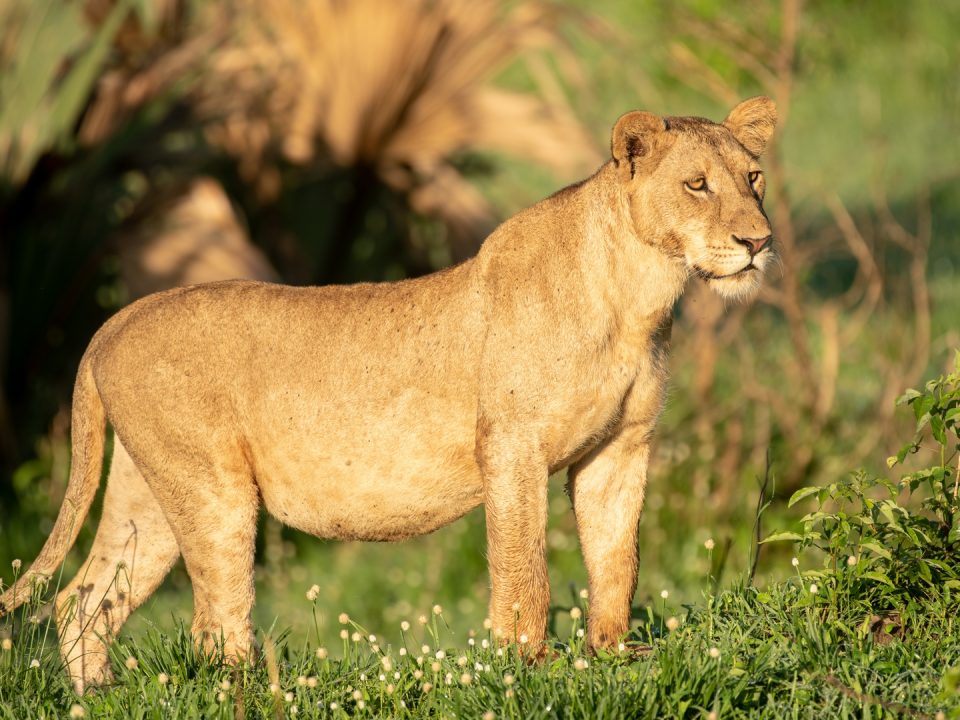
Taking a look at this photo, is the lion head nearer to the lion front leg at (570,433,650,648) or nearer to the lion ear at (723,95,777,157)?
the lion ear at (723,95,777,157)

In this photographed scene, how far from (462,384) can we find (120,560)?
5.62ft

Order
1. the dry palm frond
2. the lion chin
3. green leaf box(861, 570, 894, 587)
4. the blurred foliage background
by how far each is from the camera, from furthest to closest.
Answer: the dry palm frond < the blurred foliage background < the lion chin < green leaf box(861, 570, 894, 587)

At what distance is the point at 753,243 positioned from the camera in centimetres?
476

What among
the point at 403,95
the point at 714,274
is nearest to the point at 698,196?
the point at 714,274

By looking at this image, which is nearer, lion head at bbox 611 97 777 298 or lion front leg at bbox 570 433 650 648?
lion head at bbox 611 97 777 298

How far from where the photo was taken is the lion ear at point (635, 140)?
195 inches

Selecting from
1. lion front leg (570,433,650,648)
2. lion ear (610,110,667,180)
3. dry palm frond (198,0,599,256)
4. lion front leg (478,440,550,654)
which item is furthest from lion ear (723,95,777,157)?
dry palm frond (198,0,599,256)

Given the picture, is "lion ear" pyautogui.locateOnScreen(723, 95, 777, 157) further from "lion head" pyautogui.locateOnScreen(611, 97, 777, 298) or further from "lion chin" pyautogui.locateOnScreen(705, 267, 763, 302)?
"lion chin" pyautogui.locateOnScreen(705, 267, 763, 302)

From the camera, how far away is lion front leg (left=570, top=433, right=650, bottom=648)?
5.27 m

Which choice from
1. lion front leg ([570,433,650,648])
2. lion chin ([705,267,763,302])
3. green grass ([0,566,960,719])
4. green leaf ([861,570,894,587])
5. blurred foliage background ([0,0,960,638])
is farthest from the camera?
blurred foliage background ([0,0,960,638])

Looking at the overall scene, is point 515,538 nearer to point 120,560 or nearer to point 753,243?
point 753,243

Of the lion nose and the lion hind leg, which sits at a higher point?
the lion nose

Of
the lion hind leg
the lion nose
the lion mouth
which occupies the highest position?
the lion nose

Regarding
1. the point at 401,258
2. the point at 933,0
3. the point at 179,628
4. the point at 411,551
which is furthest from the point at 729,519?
the point at 933,0
